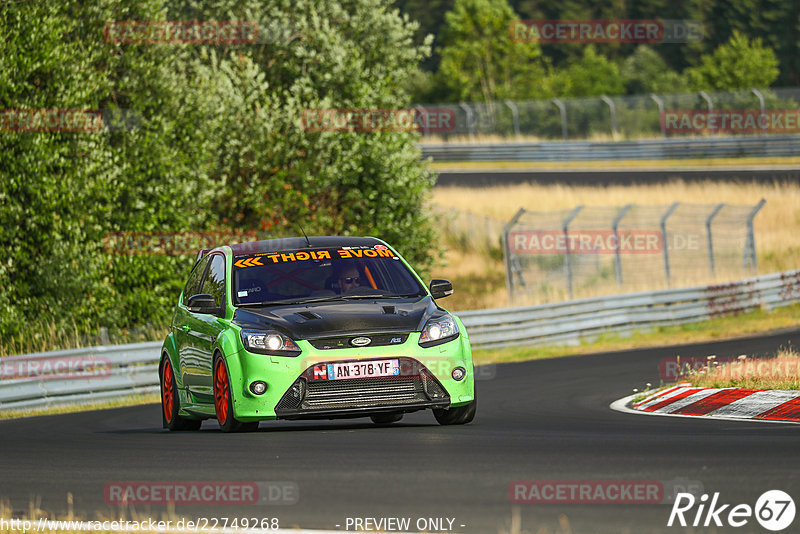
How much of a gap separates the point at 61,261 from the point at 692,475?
17387 millimetres

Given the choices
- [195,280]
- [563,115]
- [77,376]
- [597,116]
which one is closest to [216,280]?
[195,280]

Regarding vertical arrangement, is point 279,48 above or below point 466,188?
above

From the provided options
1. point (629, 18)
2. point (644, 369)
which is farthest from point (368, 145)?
point (629, 18)

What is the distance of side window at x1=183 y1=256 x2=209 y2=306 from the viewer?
12312mm

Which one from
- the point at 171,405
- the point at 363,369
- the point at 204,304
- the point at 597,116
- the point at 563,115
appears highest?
the point at 204,304

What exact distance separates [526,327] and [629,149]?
2740 centimetres

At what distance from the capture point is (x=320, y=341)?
393 inches

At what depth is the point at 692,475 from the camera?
7.22 meters

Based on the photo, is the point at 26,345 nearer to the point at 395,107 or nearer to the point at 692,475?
the point at 395,107

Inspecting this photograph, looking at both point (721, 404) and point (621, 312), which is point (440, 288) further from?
point (621, 312)

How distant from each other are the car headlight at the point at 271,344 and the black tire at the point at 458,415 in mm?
1526

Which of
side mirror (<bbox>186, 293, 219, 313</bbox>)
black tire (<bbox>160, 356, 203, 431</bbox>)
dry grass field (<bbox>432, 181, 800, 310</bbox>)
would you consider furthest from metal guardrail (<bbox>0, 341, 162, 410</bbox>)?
dry grass field (<bbox>432, 181, 800, 310</bbox>)

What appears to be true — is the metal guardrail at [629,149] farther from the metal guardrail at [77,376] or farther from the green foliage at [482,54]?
the metal guardrail at [77,376]

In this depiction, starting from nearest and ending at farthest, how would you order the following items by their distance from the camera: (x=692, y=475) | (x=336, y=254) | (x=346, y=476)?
(x=692, y=475), (x=346, y=476), (x=336, y=254)
